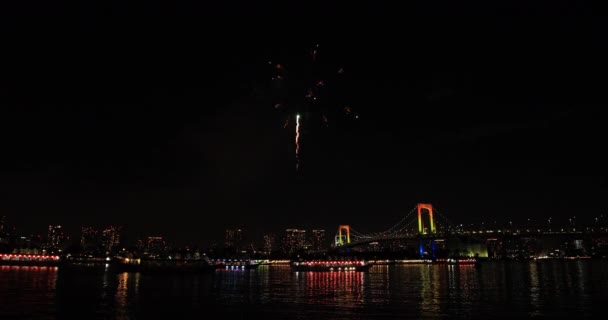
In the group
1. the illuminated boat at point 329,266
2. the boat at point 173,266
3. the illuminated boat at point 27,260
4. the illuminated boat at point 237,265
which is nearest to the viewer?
the boat at point 173,266

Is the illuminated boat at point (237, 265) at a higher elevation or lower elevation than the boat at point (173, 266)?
lower

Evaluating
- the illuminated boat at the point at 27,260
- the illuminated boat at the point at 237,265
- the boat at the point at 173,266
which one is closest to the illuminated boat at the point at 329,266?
the boat at the point at 173,266

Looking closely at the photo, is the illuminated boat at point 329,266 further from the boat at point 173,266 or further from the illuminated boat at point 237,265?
the illuminated boat at point 237,265

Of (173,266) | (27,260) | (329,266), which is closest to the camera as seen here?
(173,266)

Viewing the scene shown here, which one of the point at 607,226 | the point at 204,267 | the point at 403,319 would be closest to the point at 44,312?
the point at 403,319

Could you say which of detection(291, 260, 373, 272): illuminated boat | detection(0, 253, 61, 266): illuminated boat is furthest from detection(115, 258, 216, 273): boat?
detection(0, 253, 61, 266): illuminated boat

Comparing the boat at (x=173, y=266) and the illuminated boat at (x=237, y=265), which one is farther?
the illuminated boat at (x=237, y=265)

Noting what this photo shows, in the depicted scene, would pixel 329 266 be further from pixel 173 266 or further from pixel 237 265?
pixel 237 265

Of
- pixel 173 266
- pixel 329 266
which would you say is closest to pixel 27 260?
pixel 173 266

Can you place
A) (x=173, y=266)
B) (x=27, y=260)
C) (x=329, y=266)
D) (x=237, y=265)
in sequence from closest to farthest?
(x=173, y=266) → (x=329, y=266) → (x=27, y=260) → (x=237, y=265)

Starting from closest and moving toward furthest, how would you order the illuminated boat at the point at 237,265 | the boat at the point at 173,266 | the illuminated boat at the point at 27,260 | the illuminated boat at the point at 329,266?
the boat at the point at 173,266 < the illuminated boat at the point at 329,266 < the illuminated boat at the point at 27,260 < the illuminated boat at the point at 237,265

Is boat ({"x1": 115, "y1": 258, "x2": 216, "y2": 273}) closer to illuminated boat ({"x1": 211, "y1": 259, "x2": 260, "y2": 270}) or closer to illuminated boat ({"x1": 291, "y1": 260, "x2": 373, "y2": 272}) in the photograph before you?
A: illuminated boat ({"x1": 291, "y1": 260, "x2": 373, "y2": 272})
